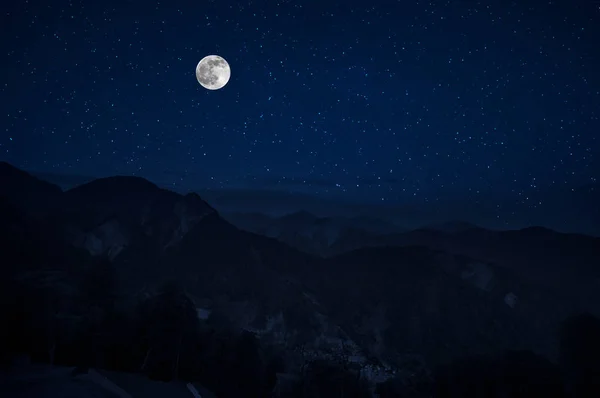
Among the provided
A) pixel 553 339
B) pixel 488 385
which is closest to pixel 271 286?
pixel 488 385

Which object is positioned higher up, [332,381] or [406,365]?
[332,381]

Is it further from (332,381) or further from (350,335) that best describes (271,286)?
(332,381)

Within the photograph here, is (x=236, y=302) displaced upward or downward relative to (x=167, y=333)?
downward

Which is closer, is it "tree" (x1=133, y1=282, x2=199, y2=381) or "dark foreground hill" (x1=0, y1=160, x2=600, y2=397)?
"tree" (x1=133, y1=282, x2=199, y2=381)

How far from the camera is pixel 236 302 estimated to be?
326 feet

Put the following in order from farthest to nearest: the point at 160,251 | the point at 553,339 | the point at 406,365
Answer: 1. the point at 160,251
2. the point at 553,339
3. the point at 406,365

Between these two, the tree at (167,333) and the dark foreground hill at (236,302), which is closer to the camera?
the tree at (167,333)

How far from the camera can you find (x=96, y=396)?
16719 mm

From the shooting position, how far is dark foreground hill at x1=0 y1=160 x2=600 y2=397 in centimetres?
3484

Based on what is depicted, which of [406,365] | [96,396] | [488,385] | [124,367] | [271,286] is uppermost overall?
[96,396]

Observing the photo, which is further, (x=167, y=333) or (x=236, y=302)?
(x=236, y=302)

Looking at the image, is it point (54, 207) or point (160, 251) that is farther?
point (54, 207)

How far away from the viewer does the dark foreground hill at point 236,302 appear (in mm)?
34844

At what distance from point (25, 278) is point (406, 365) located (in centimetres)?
8088
